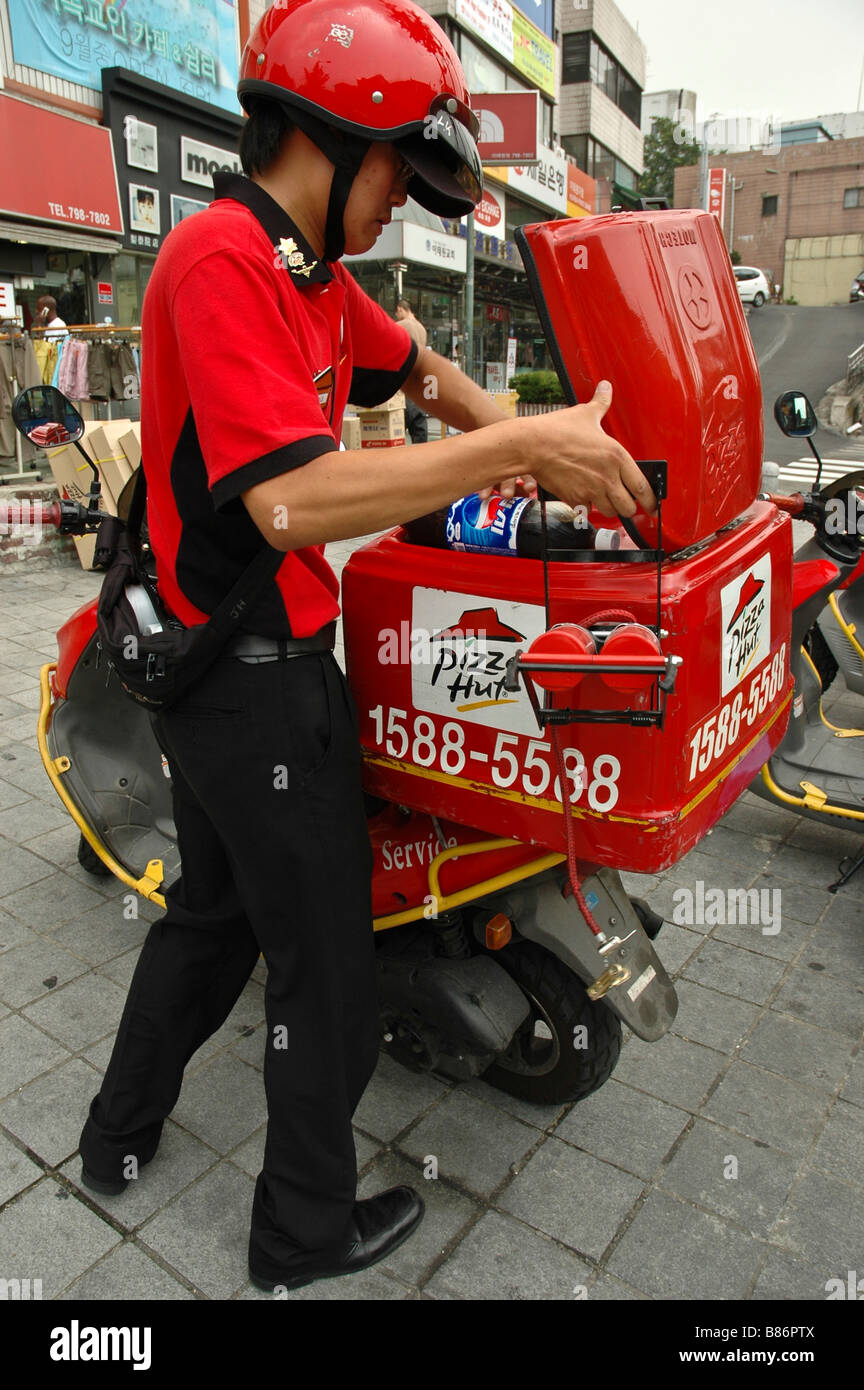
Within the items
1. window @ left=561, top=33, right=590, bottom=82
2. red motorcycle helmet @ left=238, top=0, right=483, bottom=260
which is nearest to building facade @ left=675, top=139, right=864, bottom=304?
window @ left=561, top=33, right=590, bottom=82

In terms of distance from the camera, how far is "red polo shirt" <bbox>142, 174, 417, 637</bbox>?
1271 mm

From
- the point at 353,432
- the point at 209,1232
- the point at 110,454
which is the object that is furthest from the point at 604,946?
the point at 353,432

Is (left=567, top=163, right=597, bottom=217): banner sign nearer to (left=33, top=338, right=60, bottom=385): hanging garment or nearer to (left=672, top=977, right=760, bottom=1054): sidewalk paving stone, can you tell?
(left=33, top=338, right=60, bottom=385): hanging garment

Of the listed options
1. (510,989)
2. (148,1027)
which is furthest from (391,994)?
(148,1027)

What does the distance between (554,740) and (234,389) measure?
70 cm

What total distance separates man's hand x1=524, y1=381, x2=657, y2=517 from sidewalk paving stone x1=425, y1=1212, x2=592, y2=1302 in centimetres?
143

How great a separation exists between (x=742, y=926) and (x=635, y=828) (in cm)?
173

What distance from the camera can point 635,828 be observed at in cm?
149

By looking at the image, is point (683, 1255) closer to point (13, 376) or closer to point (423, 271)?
point (13, 376)

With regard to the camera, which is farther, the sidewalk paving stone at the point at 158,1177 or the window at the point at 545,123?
the window at the point at 545,123

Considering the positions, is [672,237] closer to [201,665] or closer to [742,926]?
[201,665]

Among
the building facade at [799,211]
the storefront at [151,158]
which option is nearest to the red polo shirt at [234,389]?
the storefront at [151,158]

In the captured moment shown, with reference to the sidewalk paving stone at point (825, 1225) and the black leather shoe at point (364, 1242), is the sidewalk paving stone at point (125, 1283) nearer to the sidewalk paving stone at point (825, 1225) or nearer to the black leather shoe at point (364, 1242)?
the black leather shoe at point (364, 1242)

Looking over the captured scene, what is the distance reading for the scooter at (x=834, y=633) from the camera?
3.17 metres
